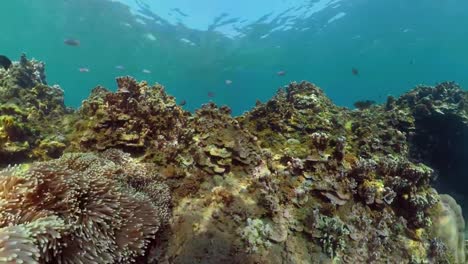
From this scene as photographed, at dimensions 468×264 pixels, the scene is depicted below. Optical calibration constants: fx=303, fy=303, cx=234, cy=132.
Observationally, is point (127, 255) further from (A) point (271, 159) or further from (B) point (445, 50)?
(B) point (445, 50)

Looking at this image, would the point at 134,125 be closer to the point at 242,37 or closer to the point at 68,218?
the point at 68,218

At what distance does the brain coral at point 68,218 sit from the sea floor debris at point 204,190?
11 millimetres

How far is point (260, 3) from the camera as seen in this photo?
31.2m

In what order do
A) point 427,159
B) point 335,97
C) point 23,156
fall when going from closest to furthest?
point 23,156
point 427,159
point 335,97

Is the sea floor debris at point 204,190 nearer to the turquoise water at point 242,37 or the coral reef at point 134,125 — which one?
the coral reef at point 134,125

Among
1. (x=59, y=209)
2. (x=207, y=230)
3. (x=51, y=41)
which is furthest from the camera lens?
(x=51, y=41)

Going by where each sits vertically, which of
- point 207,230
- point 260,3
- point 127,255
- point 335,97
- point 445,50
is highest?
point 335,97

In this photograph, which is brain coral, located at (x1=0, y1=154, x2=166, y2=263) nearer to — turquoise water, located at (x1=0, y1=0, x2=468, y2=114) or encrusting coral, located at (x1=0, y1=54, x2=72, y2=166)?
encrusting coral, located at (x1=0, y1=54, x2=72, y2=166)

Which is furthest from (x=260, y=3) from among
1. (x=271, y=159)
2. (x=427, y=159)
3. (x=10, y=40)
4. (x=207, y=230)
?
(x=10, y=40)

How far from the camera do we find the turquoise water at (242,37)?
31.8m

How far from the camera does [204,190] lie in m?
4.60

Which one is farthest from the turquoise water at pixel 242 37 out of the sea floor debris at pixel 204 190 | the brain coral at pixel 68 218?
the brain coral at pixel 68 218

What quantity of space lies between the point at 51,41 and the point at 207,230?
50093 millimetres

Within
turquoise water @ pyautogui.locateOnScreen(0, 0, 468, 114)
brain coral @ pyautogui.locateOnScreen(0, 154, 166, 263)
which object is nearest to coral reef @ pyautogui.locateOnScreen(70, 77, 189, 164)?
brain coral @ pyautogui.locateOnScreen(0, 154, 166, 263)
